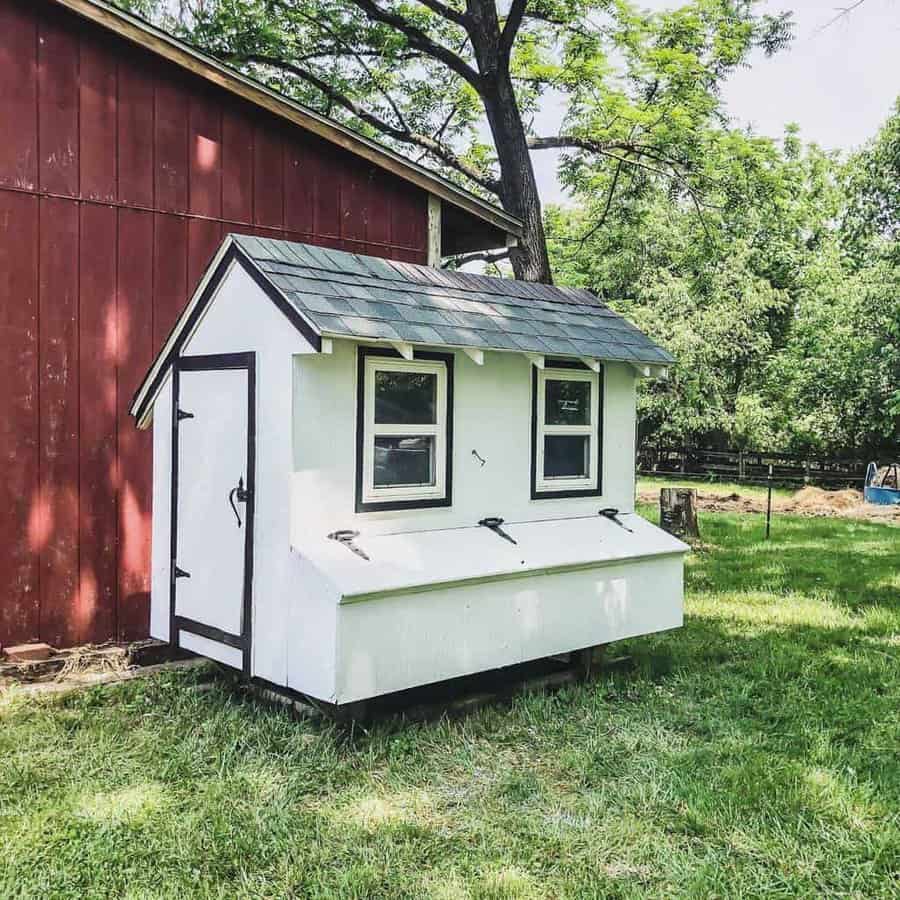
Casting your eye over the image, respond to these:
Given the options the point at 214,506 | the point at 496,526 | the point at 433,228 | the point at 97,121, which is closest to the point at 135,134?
the point at 97,121

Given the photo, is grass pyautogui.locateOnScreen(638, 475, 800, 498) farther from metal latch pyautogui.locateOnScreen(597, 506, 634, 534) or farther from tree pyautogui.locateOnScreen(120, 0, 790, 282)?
metal latch pyautogui.locateOnScreen(597, 506, 634, 534)

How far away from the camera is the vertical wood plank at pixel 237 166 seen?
7.19 m

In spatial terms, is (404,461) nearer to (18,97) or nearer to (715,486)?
(18,97)

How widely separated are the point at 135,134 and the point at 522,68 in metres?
8.73

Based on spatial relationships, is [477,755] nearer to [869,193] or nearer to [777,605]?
[777,605]

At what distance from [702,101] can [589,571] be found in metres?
9.44

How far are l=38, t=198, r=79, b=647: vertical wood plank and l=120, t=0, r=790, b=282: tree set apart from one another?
5.92 metres

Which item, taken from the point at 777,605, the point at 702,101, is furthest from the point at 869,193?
the point at 777,605

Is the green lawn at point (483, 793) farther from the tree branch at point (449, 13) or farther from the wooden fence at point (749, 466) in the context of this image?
the wooden fence at point (749, 466)

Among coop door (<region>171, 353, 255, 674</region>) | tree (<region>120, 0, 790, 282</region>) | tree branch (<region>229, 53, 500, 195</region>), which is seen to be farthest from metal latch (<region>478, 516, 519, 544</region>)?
tree branch (<region>229, 53, 500, 195</region>)

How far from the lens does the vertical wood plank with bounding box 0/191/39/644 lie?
6199 mm

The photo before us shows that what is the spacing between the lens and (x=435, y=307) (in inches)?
219

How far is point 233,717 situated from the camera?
5.10m

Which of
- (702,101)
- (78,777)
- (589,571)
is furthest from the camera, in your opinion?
(702,101)
